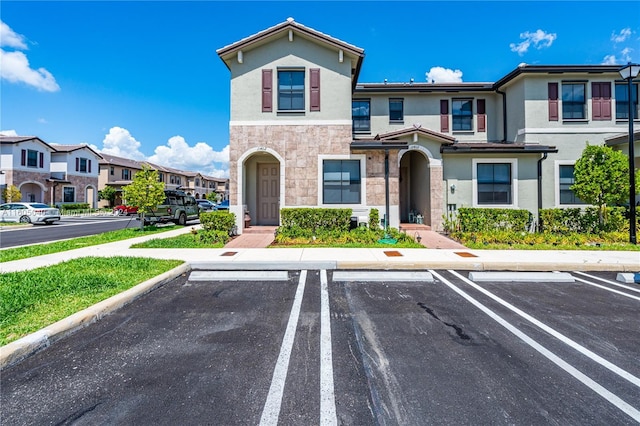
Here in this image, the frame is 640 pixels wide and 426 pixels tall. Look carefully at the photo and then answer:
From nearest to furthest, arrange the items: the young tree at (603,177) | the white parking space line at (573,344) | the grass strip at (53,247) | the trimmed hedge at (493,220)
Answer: the white parking space line at (573,344), the grass strip at (53,247), the young tree at (603,177), the trimmed hedge at (493,220)

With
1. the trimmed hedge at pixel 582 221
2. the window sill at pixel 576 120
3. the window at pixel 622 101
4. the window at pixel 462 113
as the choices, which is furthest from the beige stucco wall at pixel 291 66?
the window at pixel 622 101

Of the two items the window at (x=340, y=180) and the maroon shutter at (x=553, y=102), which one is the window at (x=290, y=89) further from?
the maroon shutter at (x=553, y=102)

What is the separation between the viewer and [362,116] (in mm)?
17719

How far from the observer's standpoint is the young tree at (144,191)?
1384cm

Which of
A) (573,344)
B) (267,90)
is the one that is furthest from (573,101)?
(573,344)

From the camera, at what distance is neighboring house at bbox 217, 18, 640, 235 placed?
13.3 metres

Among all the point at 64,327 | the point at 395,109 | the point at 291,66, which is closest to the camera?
the point at 64,327

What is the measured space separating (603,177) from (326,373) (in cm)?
1346

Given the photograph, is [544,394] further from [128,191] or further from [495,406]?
[128,191]

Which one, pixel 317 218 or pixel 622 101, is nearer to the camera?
pixel 317 218

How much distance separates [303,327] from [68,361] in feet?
9.14

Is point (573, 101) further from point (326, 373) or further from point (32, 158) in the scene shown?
point (32, 158)

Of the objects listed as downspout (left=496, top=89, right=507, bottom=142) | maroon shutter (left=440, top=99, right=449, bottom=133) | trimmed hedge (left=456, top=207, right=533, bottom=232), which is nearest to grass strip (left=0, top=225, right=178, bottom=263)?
trimmed hedge (left=456, top=207, right=533, bottom=232)

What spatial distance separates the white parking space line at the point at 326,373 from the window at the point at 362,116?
46.8 ft
